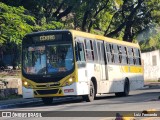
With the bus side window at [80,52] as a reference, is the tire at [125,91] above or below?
below

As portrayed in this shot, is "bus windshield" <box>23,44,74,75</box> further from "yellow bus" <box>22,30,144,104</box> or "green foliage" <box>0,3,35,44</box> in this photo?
"green foliage" <box>0,3,35,44</box>

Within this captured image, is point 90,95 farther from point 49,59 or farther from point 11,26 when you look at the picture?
point 11,26

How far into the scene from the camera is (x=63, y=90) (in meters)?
20.6

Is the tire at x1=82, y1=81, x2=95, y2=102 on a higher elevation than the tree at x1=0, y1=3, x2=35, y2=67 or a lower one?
lower

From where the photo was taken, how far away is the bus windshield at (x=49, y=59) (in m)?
20.8

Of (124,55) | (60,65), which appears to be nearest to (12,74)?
(124,55)

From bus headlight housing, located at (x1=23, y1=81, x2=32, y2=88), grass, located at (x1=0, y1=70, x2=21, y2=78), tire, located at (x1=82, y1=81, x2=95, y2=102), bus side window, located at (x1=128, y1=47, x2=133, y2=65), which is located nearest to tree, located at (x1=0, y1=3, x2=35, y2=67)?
grass, located at (x1=0, y1=70, x2=21, y2=78)

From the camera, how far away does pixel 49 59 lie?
69.2 feet

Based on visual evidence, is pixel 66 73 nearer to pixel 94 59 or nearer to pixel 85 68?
A: pixel 85 68

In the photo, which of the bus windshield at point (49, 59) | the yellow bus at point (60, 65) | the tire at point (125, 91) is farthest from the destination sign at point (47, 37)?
the tire at point (125, 91)

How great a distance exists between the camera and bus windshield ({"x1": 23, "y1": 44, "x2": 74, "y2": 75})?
20.8 m

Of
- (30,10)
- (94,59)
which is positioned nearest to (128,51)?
(94,59)

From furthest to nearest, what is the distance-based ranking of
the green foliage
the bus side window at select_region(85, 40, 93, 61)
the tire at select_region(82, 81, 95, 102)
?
the green foliage → the bus side window at select_region(85, 40, 93, 61) → the tire at select_region(82, 81, 95, 102)

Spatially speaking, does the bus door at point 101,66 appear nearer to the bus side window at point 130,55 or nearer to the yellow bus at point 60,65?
the yellow bus at point 60,65
